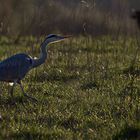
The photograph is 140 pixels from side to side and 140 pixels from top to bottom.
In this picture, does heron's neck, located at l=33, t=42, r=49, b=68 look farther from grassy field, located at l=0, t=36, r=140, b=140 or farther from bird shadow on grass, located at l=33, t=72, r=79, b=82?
bird shadow on grass, located at l=33, t=72, r=79, b=82

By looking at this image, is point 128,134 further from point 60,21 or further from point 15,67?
point 60,21

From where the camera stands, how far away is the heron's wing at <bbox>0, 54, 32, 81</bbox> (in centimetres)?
847

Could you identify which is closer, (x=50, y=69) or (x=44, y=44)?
(x=44, y=44)

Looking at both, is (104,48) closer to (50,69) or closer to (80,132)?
(50,69)

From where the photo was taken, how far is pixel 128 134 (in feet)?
21.7

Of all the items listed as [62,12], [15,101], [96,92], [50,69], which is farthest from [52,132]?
[62,12]

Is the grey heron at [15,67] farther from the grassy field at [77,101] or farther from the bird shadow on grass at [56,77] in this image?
the bird shadow on grass at [56,77]

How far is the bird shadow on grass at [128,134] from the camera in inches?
258

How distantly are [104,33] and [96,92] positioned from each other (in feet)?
26.4

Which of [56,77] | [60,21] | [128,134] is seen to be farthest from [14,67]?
[60,21]

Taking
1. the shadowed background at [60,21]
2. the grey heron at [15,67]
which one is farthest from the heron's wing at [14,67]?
the shadowed background at [60,21]

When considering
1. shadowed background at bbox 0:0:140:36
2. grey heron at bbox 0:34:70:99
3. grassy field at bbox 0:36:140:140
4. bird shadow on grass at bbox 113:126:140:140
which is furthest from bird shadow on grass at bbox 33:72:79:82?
shadowed background at bbox 0:0:140:36

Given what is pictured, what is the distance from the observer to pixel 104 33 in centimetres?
1697

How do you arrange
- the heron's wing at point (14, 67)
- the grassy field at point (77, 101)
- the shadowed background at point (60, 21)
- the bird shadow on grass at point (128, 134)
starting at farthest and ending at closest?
1. the shadowed background at point (60, 21)
2. the heron's wing at point (14, 67)
3. the grassy field at point (77, 101)
4. the bird shadow on grass at point (128, 134)
